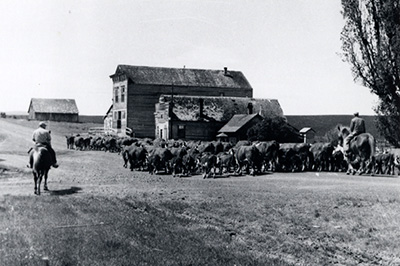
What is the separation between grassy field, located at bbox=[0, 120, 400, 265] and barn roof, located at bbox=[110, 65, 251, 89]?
4919cm

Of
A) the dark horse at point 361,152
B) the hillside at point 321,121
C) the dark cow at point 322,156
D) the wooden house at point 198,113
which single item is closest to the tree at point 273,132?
the wooden house at point 198,113

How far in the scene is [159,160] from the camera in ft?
87.1

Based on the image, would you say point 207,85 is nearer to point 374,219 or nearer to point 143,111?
point 143,111

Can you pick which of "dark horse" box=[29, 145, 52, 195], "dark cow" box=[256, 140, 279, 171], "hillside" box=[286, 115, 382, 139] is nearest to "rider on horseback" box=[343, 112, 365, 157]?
"dark cow" box=[256, 140, 279, 171]

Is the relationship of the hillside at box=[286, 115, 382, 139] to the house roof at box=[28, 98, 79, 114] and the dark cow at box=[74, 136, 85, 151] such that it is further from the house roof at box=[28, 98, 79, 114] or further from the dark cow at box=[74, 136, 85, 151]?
the house roof at box=[28, 98, 79, 114]

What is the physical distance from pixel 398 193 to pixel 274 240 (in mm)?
6690

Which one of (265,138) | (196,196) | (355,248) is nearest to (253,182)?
(196,196)

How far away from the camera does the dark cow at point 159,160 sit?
86.9 feet

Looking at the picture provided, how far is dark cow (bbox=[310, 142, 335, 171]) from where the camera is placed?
28.1 meters

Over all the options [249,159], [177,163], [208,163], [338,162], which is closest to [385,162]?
[338,162]

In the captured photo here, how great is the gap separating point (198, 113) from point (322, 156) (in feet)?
99.6

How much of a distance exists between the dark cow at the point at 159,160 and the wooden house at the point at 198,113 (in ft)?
90.4

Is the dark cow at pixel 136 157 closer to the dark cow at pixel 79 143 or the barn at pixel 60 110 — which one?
the dark cow at pixel 79 143

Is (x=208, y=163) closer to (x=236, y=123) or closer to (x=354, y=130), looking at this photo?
(x=354, y=130)
